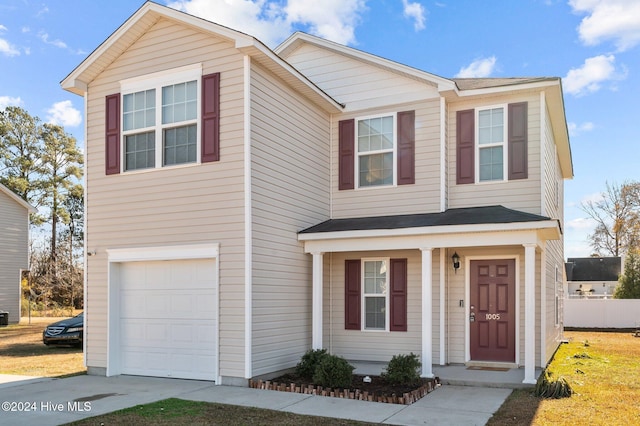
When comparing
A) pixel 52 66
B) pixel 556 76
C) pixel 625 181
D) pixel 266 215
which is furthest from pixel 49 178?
pixel 625 181

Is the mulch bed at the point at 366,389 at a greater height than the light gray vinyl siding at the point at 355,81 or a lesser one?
lesser

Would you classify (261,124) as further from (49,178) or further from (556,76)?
(49,178)

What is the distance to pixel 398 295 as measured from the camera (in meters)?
11.6

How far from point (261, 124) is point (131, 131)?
2.70 meters

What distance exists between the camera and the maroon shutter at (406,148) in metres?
11.7

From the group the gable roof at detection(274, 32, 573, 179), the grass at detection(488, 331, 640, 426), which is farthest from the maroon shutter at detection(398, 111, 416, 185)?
the grass at detection(488, 331, 640, 426)

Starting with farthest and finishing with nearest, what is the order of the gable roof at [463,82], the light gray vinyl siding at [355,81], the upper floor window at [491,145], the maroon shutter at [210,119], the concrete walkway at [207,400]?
the light gray vinyl siding at [355,81] → the upper floor window at [491,145] → the gable roof at [463,82] → the maroon shutter at [210,119] → the concrete walkway at [207,400]

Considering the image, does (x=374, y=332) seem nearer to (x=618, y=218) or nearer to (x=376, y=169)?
(x=376, y=169)

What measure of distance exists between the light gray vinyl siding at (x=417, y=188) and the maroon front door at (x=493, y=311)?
164 cm

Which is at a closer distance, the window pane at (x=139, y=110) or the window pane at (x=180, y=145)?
the window pane at (x=180, y=145)

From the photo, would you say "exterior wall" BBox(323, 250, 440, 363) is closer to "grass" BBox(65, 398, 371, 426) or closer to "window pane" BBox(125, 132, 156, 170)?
"window pane" BBox(125, 132, 156, 170)

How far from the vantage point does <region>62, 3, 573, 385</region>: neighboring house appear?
9.68 m

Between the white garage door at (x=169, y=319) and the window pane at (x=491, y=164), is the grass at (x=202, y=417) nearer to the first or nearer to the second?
the white garage door at (x=169, y=319)

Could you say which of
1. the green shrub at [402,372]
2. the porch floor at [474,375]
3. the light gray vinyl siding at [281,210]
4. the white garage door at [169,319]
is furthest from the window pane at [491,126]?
the white garage door at [169,319]
